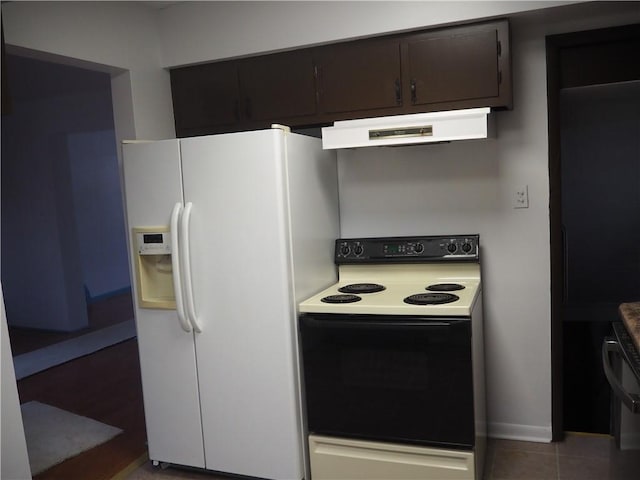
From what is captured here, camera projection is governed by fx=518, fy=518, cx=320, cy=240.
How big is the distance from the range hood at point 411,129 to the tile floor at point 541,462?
1526 mm

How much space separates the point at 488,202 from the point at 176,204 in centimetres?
150

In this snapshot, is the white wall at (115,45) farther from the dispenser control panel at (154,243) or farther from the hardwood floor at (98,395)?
the hardwood floor at (98,395)

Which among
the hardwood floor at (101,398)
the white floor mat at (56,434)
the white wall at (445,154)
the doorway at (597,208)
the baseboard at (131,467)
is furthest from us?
the doorway at (597,208)

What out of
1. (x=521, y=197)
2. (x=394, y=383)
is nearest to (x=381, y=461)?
(x=394, y=383)

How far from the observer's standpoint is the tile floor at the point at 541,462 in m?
2.34

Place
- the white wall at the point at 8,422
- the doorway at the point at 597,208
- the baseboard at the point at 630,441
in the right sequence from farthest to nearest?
the doorway at the point at 597,208 → the white wall at the point at 8,422 → the baseboard at the point at 630,441

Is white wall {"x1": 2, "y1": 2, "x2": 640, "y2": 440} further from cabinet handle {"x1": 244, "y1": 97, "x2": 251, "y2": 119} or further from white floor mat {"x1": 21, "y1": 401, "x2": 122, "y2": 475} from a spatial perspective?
white floor mat {"x1": 21, "y1": 401, "x2": 122, "y2": 475}

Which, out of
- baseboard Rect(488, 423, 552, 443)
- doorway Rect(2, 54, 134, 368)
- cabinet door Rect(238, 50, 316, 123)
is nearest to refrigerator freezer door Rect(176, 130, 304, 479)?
cabinet door Rect(238, 50, 316, 123)

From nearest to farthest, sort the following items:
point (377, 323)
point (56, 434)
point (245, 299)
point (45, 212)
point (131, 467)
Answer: point (377, 323) < point (245, 299) < point (131, 467) < point (56, 434) < point (45, 212)

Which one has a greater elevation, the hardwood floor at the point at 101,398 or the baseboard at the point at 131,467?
the hardwood floor at the point at 101,398

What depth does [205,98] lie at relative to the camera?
279 cm

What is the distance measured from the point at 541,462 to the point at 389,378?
95 cm

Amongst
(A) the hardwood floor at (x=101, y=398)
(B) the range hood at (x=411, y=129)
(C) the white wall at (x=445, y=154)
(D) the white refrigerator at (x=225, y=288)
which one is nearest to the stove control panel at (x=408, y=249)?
(C) the white wall at (x=445, y=154)

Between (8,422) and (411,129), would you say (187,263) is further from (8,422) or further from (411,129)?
(411,129)
